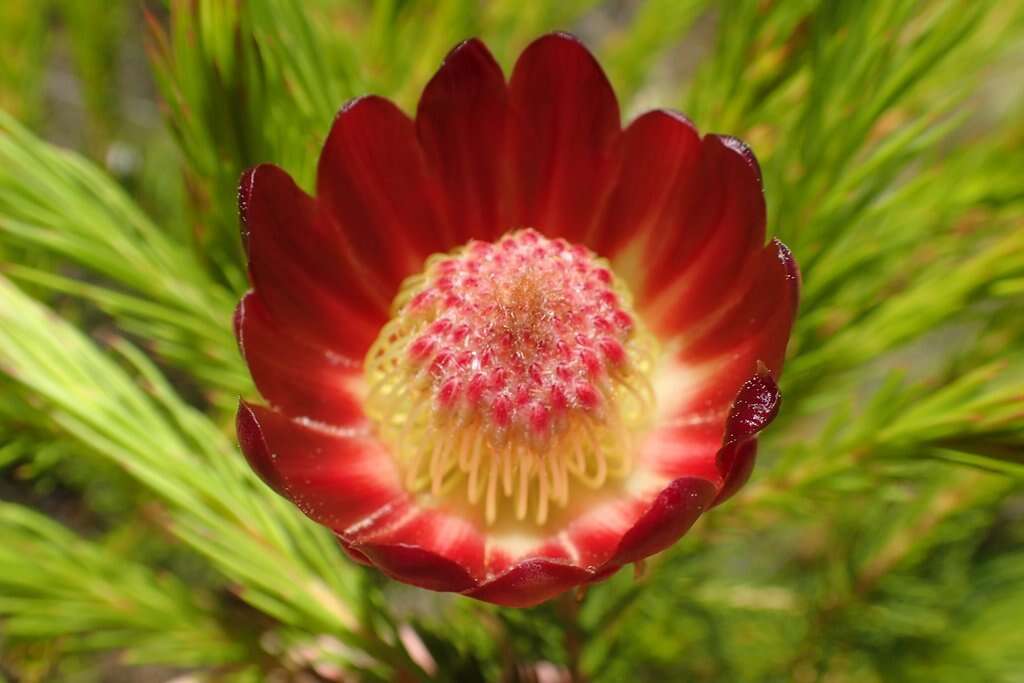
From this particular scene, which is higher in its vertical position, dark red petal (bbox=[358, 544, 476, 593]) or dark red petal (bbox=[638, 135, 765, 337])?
dark red petal (bbox=[638, 135, 765, 337])

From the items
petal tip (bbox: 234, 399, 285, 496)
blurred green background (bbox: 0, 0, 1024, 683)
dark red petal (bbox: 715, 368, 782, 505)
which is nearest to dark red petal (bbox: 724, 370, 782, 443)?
dark red petal (bbox: 715, 368, 782, 505)

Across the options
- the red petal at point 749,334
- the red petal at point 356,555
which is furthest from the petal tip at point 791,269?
the red petal at point 356,555

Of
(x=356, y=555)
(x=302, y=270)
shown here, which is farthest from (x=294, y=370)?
(x=356, y=555)

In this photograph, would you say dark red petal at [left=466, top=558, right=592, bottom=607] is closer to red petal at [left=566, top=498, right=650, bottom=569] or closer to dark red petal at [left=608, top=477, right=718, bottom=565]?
dark red petal at [left=608, top=477, right=718, bottom=565]

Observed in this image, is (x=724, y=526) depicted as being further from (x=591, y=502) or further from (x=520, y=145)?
(x=520, y=145)

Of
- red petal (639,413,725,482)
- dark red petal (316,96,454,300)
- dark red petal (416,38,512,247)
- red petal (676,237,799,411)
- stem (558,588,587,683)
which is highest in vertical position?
dark red petal (416,38,512,247)

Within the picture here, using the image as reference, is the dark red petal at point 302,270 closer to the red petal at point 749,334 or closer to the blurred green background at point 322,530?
the blurred green background at point 322,530

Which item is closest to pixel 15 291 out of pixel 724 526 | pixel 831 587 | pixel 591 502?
pixel 591 502
